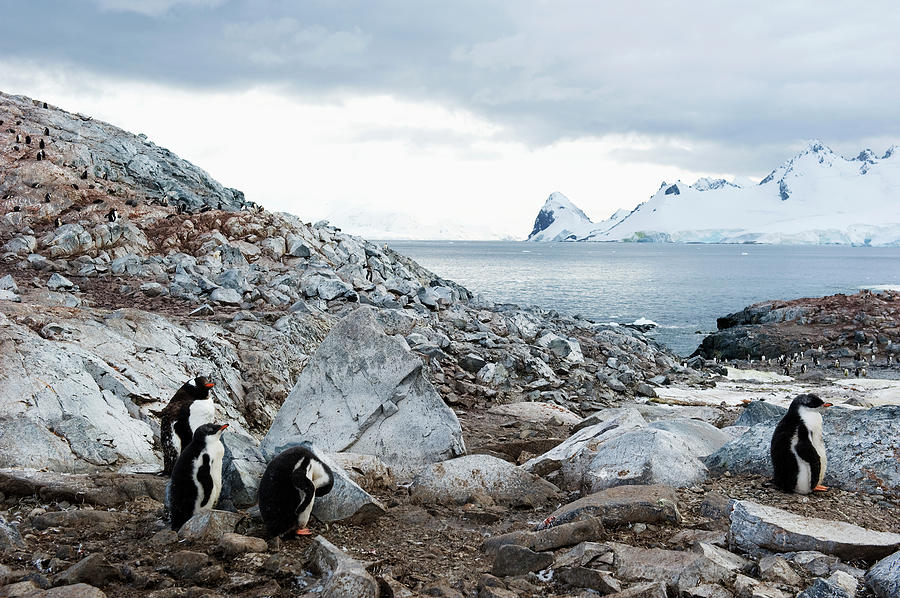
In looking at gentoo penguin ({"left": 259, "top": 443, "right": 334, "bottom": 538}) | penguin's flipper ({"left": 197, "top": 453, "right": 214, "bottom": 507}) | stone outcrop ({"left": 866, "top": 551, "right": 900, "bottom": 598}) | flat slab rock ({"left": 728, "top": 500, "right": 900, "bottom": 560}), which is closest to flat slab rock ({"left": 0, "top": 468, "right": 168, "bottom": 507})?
penguin's flipper ({"left": 197, "top": 453, "right": 214, "bottom": 507})

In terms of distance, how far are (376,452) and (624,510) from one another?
437cm

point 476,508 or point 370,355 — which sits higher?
point 370,355

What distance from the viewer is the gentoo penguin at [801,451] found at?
6996mm

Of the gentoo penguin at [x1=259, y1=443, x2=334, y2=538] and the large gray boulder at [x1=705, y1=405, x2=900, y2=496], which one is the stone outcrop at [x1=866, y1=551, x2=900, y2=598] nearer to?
the large gray boulder at [x1=705, y1=405, x2=900, y2=496]

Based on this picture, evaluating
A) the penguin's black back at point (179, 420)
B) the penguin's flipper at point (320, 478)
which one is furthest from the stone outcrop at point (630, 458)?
the penguin's black back at point (179, 420)

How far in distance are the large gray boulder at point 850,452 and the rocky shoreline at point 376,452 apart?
3cm

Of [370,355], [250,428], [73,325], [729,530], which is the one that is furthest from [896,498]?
[73,325]

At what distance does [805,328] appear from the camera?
35.4m

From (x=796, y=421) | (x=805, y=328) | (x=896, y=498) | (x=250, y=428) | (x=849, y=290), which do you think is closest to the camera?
(x=896, y=498)

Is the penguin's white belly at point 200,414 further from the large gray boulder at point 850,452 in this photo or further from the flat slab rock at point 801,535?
the large gray boulder at point 850,452

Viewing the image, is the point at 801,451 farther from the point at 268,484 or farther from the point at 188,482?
the point at 188,482

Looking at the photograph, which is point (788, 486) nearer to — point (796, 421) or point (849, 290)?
point (796, 421)

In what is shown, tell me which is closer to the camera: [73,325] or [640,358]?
[73,325]

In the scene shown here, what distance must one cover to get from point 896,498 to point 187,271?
1821 centimetres
